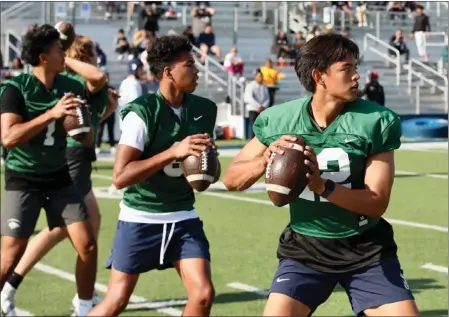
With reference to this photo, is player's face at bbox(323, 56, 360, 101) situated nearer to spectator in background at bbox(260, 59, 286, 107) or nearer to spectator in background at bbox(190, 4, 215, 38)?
spectator in background at bbox(260, 59, 286, 107)

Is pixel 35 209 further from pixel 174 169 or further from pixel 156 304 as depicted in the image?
pixel 174 169

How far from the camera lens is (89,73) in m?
8.16

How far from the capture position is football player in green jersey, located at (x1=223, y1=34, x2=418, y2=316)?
4.85 meters

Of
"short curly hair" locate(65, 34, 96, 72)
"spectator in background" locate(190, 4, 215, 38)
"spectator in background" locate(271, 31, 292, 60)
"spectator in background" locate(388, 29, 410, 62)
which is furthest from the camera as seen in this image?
"spectator in background" locate(388, 29, 410, 62)

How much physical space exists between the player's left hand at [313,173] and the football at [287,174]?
0.02m

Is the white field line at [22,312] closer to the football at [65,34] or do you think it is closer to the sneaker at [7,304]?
the sneaker at [7,304]

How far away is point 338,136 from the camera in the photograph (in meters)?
4.89

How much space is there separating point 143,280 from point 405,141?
16985mm

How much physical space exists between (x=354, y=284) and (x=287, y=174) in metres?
0.74

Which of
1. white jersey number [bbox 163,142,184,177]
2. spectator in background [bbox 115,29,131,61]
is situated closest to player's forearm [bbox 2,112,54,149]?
white jersey number [bbox 163,142,184,177]

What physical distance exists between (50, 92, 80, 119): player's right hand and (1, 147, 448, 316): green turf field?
75.0 inches

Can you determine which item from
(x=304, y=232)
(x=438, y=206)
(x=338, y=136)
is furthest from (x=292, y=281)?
(x=438, y=206)

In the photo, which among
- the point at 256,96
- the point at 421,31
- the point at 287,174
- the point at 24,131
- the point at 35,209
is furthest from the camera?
the point at 421,31

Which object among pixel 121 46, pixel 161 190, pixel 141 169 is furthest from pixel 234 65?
pixel 141 169
